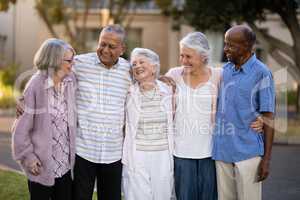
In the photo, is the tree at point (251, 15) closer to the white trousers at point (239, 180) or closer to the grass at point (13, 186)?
the grass at point (13, 186)

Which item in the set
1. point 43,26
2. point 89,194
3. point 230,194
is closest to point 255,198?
point 230,194

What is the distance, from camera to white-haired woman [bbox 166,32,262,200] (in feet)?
14.8

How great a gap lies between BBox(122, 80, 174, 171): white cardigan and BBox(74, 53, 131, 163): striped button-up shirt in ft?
0.20

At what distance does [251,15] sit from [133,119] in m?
9.69

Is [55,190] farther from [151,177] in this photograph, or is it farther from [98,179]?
[151,177]

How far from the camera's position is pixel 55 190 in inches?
170

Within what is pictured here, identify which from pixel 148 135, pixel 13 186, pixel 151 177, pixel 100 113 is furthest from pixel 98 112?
pixel 13 186

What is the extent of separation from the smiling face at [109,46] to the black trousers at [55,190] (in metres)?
1.05

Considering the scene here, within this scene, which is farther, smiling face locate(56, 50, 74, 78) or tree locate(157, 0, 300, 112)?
tree locate(157, 0, 300, 112)

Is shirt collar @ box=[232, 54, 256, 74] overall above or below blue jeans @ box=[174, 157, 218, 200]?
above

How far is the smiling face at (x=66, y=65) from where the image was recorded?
423 centimetres

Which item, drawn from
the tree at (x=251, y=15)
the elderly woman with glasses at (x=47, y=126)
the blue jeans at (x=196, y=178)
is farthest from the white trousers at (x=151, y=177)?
the tree at (x=251, y=15)

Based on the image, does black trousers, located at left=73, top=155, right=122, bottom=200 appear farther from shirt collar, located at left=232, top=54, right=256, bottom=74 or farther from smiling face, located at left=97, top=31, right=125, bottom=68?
shirt collar, located at left=232, top=54, right=256, bottom=74

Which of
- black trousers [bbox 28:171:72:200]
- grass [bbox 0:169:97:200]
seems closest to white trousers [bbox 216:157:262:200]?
black trousers [bbox 28:171:72:200]
